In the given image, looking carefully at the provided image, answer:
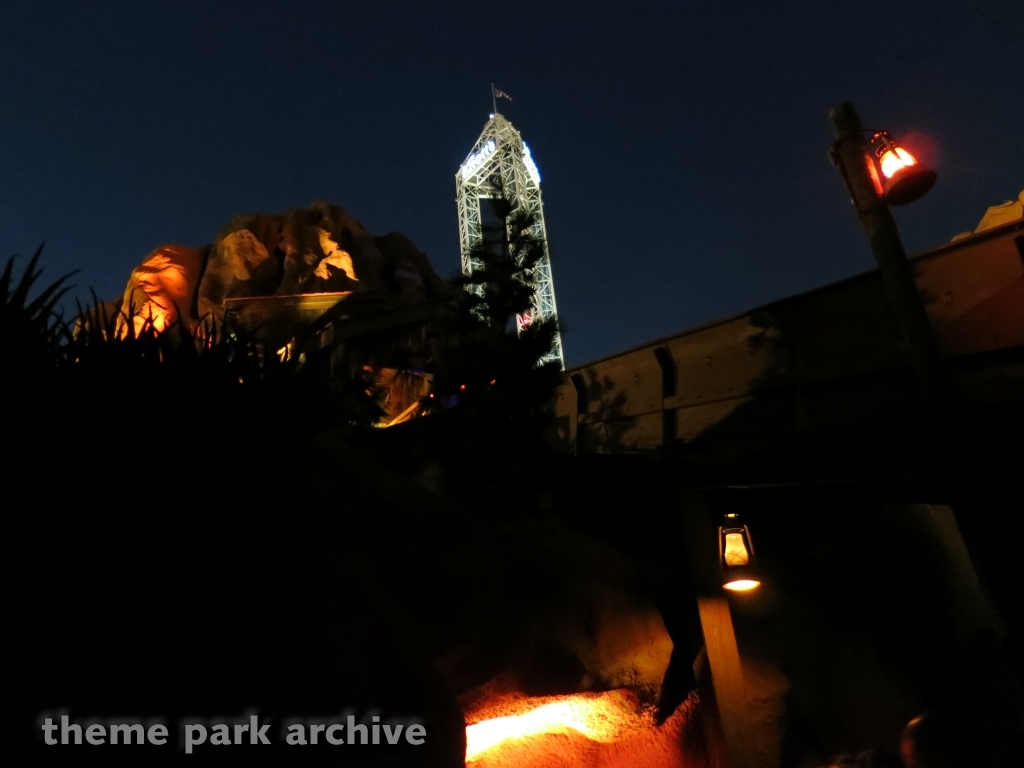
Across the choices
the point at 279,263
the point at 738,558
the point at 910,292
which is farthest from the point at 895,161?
the point at 279,263

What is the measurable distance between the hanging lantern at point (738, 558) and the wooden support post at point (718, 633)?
548 mm

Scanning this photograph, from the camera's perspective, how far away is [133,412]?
333cm

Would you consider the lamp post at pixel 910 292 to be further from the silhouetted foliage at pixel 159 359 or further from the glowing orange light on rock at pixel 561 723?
the silhouetted foliage at pixel 159 359

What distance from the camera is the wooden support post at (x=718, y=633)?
5242 mm

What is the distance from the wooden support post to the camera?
5.24 m

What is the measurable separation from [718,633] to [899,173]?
424 centimetres

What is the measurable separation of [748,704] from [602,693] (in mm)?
1501

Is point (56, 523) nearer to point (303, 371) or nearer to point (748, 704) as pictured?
point (303, 371)

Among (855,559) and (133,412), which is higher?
(133,412)

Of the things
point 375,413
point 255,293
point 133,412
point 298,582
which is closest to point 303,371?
point 133,412

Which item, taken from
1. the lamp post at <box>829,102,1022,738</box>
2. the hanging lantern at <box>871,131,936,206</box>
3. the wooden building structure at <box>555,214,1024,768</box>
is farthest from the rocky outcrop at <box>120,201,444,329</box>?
the hanging lantern at <box>871,131,936,206</box>

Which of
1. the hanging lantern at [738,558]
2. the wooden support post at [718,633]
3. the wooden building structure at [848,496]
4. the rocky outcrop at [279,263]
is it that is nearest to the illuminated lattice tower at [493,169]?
the rocky outcrop at [279,263]

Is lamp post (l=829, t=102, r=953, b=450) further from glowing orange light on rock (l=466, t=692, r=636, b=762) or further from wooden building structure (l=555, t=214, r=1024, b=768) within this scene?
glowing orange light on rock (l=466, t=692, r=636, b=762)

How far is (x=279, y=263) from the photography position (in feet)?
101
